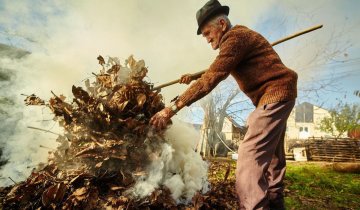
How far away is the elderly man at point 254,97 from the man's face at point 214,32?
23 cm

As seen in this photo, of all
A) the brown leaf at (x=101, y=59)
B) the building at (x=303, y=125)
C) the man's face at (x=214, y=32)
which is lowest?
the brown leaf at (x=101, y=59)

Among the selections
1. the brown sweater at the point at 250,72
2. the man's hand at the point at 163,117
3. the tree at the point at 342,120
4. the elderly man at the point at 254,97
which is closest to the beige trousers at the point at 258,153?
the elderly man at the point at 254,97

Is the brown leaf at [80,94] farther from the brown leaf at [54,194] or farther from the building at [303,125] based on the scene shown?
the building at [303,125]

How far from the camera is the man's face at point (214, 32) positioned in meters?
2.90

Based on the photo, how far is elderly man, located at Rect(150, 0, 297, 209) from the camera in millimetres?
2326

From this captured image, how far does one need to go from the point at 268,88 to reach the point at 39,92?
4346 mm

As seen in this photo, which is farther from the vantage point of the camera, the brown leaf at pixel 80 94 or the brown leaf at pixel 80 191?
the brown leaf at pixel 80 94

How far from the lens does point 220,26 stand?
9.50ft

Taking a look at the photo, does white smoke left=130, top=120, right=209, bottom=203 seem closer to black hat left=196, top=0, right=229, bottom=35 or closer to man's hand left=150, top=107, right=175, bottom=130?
man's hand left=150, top=107, right=175, bottom=130

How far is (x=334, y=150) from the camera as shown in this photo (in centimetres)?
1605

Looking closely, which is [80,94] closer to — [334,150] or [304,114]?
[334,150]

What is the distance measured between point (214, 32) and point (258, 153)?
1.46 meters

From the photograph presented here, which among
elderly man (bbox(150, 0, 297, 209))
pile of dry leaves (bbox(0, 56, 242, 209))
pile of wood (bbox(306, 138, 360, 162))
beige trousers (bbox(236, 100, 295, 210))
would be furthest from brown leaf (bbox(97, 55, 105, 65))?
pile of wood (bbox(306, 138, 360, 162))

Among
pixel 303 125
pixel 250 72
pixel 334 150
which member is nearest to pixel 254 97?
pixel 250 72
